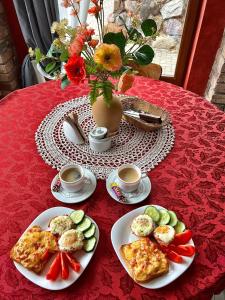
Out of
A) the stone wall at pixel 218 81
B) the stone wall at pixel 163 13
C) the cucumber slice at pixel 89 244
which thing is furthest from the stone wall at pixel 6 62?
the cucumber slice at pixel 89 244

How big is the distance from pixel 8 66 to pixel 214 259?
2.17m

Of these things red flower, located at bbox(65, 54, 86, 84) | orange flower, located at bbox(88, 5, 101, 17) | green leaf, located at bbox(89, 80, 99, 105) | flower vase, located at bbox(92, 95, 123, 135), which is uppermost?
orange flower, located at bbox(88, 5, 101, 17)

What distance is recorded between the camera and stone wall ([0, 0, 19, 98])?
87.0 inches

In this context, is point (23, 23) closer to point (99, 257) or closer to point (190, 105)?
point (190, 105)

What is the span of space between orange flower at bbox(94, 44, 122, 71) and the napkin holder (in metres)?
0.31

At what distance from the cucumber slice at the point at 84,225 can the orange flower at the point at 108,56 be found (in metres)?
0.52

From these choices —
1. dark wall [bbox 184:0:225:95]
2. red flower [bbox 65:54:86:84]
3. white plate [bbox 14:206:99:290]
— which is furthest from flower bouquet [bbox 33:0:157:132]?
dark wall [bbox 184:0:225:95]

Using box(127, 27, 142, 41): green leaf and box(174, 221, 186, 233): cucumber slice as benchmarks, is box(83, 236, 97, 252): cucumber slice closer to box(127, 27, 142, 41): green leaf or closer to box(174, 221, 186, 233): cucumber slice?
box(174, 221, 186, 233): cucumber slice

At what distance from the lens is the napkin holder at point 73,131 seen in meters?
1.17

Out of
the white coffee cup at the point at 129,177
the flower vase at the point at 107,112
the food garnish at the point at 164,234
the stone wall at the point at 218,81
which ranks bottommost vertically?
the stone wall at the point at 218,81

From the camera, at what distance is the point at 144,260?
77 cm

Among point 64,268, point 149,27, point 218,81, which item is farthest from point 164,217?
point 218,81

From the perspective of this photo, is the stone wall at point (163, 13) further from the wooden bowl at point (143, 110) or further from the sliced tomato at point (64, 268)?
the sliced tomato at point (64, 268)

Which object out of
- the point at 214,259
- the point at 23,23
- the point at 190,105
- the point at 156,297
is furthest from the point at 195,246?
the point at 23,23
